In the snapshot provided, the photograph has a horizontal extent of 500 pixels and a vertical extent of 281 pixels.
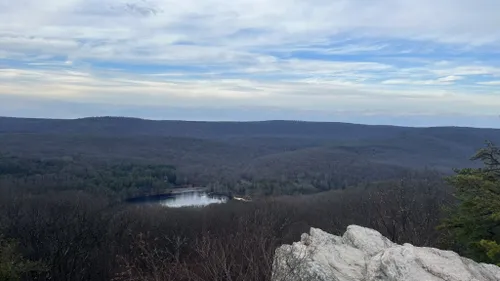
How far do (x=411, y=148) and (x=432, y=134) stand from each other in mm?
15944

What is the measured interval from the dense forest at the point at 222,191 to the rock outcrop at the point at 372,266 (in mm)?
830

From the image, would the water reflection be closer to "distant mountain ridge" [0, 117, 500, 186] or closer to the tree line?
"distant mountain ridge" [0, 117, 500, 186]

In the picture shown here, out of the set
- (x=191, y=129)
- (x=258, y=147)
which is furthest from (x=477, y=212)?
(x=191, y=129)

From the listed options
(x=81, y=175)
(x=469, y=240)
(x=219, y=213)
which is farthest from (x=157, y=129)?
(x=469, y=240)

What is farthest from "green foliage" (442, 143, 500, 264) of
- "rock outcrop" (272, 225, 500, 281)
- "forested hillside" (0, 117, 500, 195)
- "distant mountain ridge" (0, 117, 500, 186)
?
"distant mountain ridge" (0, 117, 500, 186)

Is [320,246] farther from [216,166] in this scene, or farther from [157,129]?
[157,129]

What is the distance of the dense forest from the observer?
53.0 ft

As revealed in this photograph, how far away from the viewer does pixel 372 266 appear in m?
10.4

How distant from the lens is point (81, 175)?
85.8 m

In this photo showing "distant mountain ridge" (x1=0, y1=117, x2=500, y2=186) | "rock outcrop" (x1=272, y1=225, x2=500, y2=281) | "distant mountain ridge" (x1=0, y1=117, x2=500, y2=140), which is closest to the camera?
"rock outcrop" (x1=272, y1=225, x2=500, y2=281)

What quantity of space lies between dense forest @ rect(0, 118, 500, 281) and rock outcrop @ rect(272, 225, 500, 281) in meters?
0.83

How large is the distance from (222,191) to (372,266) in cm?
8806

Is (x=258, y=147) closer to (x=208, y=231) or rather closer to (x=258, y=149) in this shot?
(x=258, y=149)

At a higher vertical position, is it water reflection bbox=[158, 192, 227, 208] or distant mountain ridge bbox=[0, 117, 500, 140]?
distant mountain ridge bbox=[0, 117, 500, 140]
